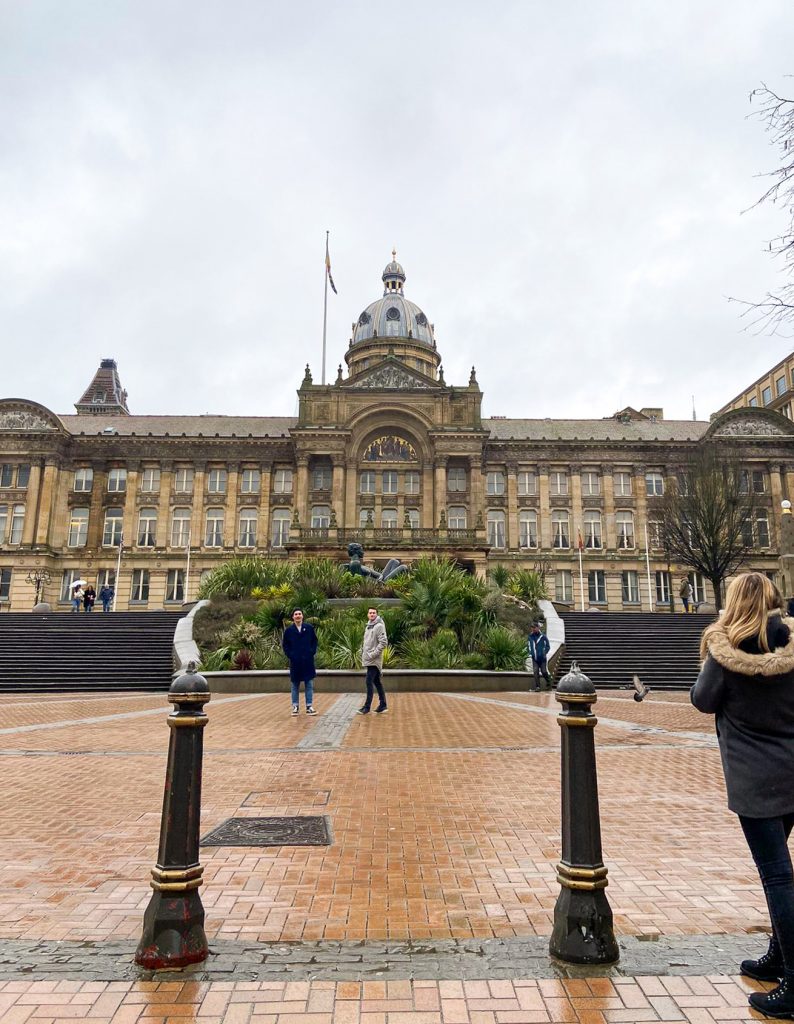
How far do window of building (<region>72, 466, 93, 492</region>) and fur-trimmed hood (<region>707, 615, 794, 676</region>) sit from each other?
2264 inches

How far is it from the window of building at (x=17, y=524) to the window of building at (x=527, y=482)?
38.1 meters

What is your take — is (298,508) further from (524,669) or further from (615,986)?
(615,986)

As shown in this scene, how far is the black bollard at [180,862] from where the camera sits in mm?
3551

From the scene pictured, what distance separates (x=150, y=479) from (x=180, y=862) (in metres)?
54.7

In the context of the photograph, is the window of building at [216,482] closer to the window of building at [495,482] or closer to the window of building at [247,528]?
the window of building at [247,528]

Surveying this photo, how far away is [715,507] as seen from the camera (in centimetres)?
3931

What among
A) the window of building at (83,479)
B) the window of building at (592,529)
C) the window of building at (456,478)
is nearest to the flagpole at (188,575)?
the window of building at (83,479)

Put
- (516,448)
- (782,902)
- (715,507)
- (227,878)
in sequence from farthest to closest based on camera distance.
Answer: (516,448)
(715,507)
(227,878)
(782,902)

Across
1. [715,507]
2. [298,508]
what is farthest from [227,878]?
[298,508]

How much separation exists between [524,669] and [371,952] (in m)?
17.5

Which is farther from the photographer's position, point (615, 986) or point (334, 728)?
point (334, 728)

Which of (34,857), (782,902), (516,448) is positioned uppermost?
(516,448)

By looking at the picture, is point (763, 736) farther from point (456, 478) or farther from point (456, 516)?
point (456, 478)

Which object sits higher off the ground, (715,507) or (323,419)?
(323,419)
